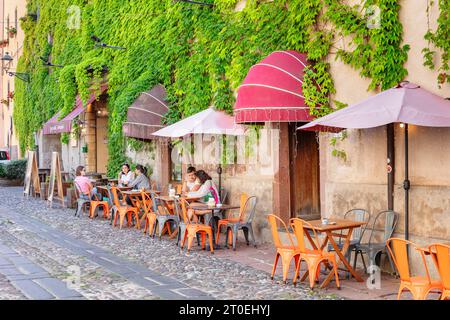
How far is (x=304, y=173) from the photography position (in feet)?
35.8

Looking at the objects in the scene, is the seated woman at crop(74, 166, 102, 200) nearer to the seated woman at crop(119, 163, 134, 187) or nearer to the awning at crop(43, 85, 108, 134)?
the seated woman at crop(119, 163, 134, 187)

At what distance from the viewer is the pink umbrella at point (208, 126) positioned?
1092cm

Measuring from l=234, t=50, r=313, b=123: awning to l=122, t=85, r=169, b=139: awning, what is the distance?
5027 millimetres

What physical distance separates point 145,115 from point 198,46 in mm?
2332

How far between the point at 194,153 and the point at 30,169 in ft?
30.2

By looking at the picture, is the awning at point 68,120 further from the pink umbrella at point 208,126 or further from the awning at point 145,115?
the pink umbrella at point 208,126

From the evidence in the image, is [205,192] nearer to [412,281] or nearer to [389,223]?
[389,223]

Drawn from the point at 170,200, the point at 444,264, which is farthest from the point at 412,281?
the point at 170,200

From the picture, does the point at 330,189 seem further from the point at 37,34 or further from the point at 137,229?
the point at 37,34

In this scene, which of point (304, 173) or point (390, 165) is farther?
point (304, 173)

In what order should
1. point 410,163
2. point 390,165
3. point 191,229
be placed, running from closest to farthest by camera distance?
point 410,163, point 390,165, point 191,229

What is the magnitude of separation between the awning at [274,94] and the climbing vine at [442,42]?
91.6 inches

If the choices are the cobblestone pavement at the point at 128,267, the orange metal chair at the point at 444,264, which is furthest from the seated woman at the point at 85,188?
the orange metal chair at the point at 444,264

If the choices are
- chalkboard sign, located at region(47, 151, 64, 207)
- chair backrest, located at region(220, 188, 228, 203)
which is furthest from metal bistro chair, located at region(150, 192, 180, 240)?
chalkboard sign, located at region(47, 151, 64, 207)
